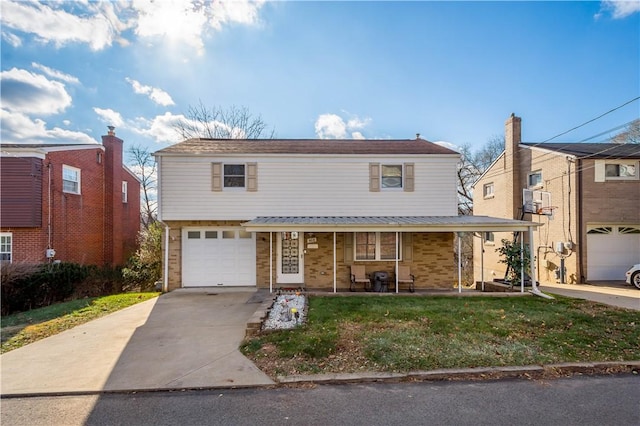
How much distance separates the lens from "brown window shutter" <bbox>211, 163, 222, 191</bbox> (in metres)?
11.4

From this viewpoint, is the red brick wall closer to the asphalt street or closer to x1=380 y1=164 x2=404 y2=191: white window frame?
the asphalt street

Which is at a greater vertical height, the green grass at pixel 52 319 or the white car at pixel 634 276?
the white car at pixel 634 276

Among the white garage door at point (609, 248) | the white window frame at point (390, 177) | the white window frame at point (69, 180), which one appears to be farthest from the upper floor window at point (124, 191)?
the white garage door at point (609, 248)

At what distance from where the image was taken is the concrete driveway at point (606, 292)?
9164mm

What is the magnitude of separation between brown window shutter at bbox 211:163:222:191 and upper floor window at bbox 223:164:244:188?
189mm

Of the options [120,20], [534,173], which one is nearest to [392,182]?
[534,173]

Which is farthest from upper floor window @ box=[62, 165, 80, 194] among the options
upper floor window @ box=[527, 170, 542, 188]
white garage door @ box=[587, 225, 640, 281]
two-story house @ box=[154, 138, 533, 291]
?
white garage door @ box=[587, 225, 640, 281]

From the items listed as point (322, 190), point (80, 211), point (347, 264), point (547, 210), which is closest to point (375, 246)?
point (347, 264)

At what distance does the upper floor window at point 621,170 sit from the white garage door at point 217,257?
1538cm

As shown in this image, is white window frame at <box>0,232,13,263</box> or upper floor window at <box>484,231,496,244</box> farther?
upper floor window at <box>484,231,496,244</box>

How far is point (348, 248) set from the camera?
36.7ft

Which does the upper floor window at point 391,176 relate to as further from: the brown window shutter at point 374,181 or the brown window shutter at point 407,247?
the brown window shutter at point 407,247

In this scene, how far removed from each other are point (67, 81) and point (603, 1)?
64.1ft

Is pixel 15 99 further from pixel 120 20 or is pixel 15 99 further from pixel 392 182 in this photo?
pixel 392 182
